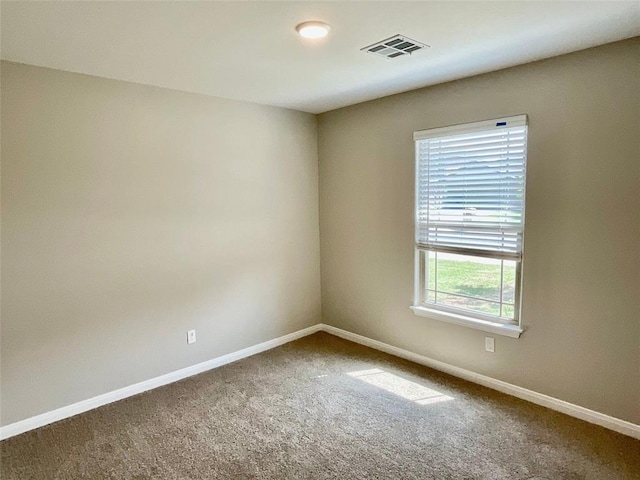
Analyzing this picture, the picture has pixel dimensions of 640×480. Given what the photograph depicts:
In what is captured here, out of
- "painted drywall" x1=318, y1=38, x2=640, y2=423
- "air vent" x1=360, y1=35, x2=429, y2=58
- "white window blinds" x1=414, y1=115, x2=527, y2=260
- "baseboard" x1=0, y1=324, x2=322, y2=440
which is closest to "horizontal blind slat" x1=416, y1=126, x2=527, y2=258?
"white window blinds" x1=414, y1=115, x2=527, y2=260

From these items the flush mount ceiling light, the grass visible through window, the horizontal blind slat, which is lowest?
the grass visible through window

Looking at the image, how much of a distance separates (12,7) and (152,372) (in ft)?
8.41

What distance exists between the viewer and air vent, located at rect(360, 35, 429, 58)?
2.27 m

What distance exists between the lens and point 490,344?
10.2 ft

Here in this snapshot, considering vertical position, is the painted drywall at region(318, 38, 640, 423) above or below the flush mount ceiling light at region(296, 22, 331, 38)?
below

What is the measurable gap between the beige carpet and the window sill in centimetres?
47

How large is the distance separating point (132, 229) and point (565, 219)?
308 centimetres

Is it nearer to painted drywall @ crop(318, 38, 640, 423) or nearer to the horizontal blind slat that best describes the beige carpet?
painted drywall @ crop(318, 38, 640, 423)

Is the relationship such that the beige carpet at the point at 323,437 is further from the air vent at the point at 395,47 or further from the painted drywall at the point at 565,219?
the air vent at the point at 395,47

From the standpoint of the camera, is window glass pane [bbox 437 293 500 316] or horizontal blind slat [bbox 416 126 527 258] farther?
window glass pane [bbox 437 293 500 316]

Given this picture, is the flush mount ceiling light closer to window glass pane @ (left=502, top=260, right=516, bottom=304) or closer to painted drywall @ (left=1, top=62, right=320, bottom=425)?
painted drywall @ (left=1, top=62, right=320, bottom=425)

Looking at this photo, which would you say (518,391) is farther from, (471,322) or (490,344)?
(471,322)

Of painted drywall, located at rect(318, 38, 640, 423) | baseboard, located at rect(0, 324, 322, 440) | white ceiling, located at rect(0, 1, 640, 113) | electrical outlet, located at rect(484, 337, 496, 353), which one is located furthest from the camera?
electrical outlet, located at rect(484, 337, 496, 353)

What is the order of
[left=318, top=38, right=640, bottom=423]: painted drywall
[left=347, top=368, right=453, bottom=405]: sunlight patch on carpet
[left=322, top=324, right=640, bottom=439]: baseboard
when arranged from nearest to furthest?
[left=318, top=38, right=640, bottom=423]: painted drywall
[left=322, top=324, right=640, bottom=439]: baseboard
[left=347, top=368, right=453, bottom=405]: sunlight patch on carpet
